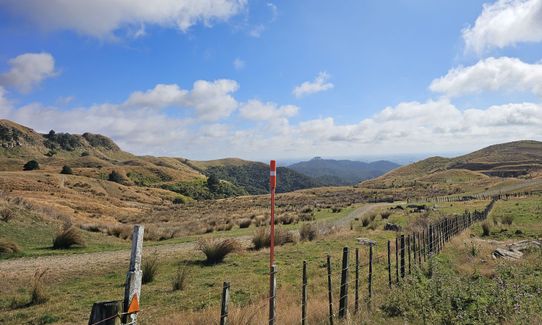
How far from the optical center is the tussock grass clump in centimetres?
1844

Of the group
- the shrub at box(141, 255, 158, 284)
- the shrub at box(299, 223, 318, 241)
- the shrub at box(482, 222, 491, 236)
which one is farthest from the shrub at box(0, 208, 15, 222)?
the shrub at box(482, 222, 491, 236)

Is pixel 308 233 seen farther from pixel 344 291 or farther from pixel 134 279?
pixel 134 279

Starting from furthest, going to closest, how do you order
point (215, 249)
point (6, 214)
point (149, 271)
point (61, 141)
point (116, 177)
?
point (61, 141), point (116, 177), point (6, 214), point (215, 249), point (149, 271)

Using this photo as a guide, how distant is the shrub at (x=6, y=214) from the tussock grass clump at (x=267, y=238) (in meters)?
13.0

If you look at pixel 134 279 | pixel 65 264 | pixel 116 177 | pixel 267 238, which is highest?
pixel 116 177

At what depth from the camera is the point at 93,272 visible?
13.4 m

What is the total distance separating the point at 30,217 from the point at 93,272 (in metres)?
11.9

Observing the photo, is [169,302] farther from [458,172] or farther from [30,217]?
[458,172]

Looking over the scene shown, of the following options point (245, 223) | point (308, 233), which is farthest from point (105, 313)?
point (245, 223)

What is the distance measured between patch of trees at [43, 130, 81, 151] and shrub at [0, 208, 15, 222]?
166345mm

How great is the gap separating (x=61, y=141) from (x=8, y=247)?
615 ft

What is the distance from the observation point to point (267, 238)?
736 inches

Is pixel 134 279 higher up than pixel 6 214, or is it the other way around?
pixel 134 279

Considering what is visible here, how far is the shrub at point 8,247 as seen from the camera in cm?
1574
